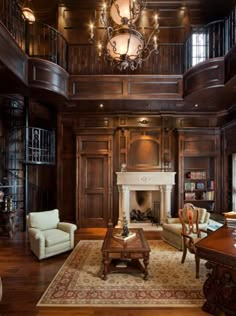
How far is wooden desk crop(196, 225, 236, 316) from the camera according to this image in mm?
2344

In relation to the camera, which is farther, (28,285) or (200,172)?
(200,172)

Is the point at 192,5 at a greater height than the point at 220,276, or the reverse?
the point at 192,5

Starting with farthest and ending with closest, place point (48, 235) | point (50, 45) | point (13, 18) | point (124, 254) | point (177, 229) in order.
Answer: point (50, 45) < point (13, 18) < point (177, 229) < point (48, 235) < point (124, 254)

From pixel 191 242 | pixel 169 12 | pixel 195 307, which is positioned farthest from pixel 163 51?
pixel 195 307

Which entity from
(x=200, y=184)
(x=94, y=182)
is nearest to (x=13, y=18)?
(x=94, y=182)

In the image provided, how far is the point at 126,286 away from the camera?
10.4 feet

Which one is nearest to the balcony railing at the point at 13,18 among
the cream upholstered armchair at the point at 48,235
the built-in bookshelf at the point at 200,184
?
the cream upholstered armchair at the point at 48,235

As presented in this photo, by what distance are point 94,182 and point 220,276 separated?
441 centimetres

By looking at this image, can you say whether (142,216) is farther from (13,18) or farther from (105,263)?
(13,18)

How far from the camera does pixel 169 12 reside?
21.5 feet

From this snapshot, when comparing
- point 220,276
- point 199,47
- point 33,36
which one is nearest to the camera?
point 220,276

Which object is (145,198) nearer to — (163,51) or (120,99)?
(120,99)

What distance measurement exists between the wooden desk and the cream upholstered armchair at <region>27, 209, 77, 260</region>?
2.65 m

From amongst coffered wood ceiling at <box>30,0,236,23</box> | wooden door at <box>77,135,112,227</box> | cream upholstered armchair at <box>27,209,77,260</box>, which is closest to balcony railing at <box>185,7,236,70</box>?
coffered wood ceiling at <box>30,0,236,23</box>
